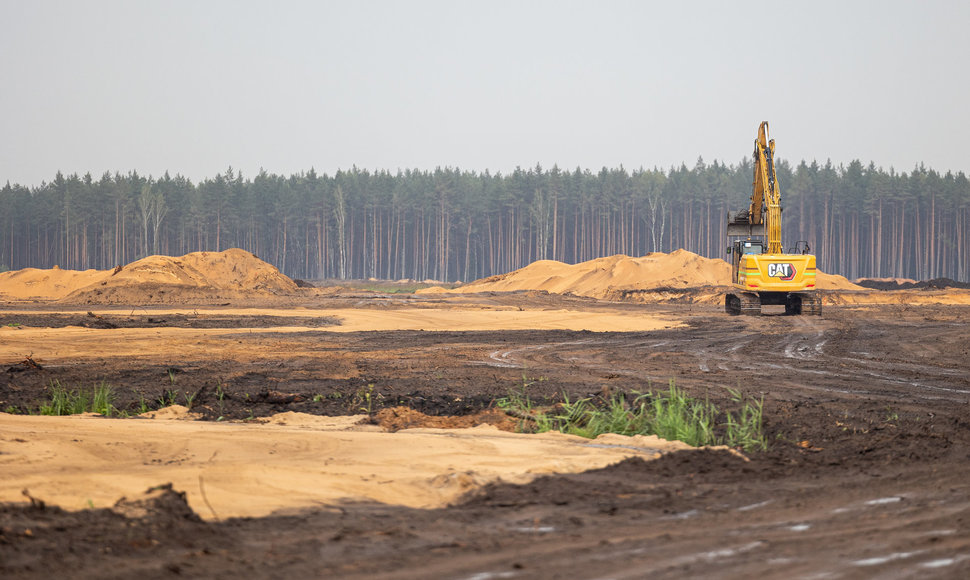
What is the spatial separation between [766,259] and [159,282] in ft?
106

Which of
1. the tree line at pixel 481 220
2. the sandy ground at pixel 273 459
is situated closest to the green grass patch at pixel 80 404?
the sandy ground at pixel 273 459

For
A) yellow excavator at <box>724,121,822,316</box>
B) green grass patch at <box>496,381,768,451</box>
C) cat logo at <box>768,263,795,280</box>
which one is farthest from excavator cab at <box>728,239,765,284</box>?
green grass patch at <box>496,381,768,451</box>

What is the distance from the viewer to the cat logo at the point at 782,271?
1178 inches

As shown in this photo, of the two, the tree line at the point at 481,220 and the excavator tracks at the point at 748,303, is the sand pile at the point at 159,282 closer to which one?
the excavator tracks at the point at 748,303

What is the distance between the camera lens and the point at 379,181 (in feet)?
386

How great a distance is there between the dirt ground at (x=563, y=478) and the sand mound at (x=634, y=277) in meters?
32.6

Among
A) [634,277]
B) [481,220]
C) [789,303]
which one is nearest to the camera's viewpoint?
[789,303]

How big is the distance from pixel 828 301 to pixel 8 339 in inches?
1628

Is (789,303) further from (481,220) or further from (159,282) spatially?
(481,220)

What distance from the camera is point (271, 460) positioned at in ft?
23.2

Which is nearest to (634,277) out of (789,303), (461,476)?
(789,303)

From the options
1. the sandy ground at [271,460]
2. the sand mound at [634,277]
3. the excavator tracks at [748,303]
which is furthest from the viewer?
the sand mound at [634,277]

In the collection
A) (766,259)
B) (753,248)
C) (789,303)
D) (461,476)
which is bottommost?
(461,476)

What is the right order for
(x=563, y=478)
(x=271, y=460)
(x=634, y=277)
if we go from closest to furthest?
1. (x=563, y=478)
2. (x=271, y=460)
3. (x=634, y=277)
